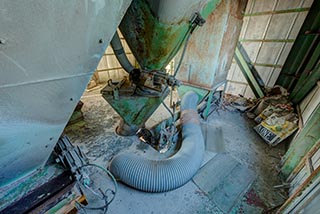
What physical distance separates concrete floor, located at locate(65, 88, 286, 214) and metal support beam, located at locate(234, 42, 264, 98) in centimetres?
90

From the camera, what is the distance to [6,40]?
0.41m

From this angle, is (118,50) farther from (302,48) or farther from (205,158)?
(302,48)

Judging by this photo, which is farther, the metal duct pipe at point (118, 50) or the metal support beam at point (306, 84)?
the metal support beam at point (306, 84)

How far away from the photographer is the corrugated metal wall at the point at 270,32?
108 inches

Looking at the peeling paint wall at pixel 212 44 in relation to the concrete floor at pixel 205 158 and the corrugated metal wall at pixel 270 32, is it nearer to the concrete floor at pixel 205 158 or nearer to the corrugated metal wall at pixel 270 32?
the concrete floor at pixel 205 158

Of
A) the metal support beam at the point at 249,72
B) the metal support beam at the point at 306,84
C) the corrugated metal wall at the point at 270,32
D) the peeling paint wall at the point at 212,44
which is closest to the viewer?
the peeling paint wall at the point at 212,44

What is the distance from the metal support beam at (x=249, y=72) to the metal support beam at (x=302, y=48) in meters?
0.42

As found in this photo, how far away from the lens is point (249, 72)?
11.5 ft

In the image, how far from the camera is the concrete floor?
1.36 meters

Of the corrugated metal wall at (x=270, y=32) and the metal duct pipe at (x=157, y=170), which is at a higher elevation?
the corrugated metal wall at (x=270, y=32)

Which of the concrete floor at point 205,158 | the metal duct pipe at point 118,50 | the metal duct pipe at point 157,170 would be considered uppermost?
the metal duct pipe at point 118,50

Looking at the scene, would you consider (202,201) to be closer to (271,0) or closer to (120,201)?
(120,201)

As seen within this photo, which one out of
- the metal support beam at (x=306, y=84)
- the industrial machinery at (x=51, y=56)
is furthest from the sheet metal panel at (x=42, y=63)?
the metal support beam at (x=306, y=84)

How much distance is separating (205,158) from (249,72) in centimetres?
275
